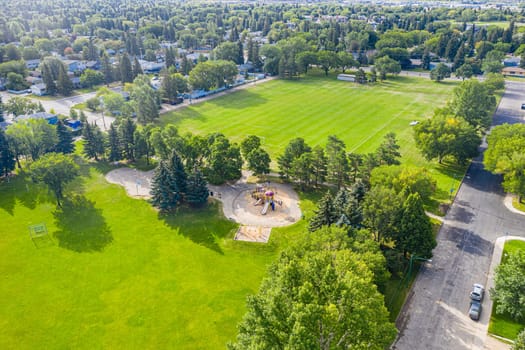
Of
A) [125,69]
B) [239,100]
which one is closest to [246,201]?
[239,100]

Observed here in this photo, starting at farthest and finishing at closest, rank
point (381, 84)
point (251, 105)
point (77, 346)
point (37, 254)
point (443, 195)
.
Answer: point (381, 84) < point (251, 105) < point (443, 195) < point (37, 254) < point (77, 346)

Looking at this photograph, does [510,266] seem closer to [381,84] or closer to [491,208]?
[491,208]

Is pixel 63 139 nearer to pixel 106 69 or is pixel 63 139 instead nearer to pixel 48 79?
pixel 48 79

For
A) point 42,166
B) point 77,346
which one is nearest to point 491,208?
point 77,346

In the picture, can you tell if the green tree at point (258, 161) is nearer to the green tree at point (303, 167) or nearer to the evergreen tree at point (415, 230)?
→ the green tree at point (303, 167)

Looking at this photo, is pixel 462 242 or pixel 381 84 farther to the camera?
pixel 381 84

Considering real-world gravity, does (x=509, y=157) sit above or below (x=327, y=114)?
above
